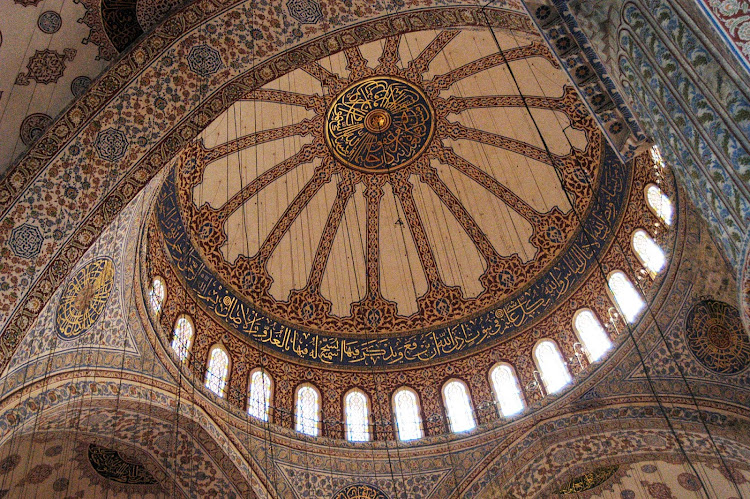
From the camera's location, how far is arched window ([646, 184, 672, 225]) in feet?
30.6

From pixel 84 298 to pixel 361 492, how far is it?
16.2 feet

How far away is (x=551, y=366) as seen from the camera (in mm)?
10852

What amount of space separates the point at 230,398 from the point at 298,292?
8.96ft

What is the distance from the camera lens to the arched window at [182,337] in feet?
31.0

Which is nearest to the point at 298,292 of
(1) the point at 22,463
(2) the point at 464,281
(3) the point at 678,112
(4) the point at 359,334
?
(4) the point at 359,334

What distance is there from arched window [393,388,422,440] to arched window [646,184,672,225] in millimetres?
4844

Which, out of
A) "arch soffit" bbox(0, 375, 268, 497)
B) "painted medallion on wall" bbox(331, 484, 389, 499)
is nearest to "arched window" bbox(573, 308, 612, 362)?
"painted medallion on wall" bbox(331, 484, 389, 499)

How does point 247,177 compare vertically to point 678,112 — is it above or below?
above

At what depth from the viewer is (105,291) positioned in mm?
8250

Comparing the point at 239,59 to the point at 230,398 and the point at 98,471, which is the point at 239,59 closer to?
the point at 230,398

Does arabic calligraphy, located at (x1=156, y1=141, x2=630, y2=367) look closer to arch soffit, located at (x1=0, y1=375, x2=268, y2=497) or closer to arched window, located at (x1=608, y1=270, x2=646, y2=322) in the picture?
arched window, located at (x1=608, y1=270, x2=646, y2=322)

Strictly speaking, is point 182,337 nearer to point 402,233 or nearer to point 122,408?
point 122,408

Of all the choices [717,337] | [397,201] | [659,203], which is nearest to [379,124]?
[397,201]

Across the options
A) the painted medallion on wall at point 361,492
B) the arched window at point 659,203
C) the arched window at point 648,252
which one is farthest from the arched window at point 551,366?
the painted medallion on wall at point 361,492
